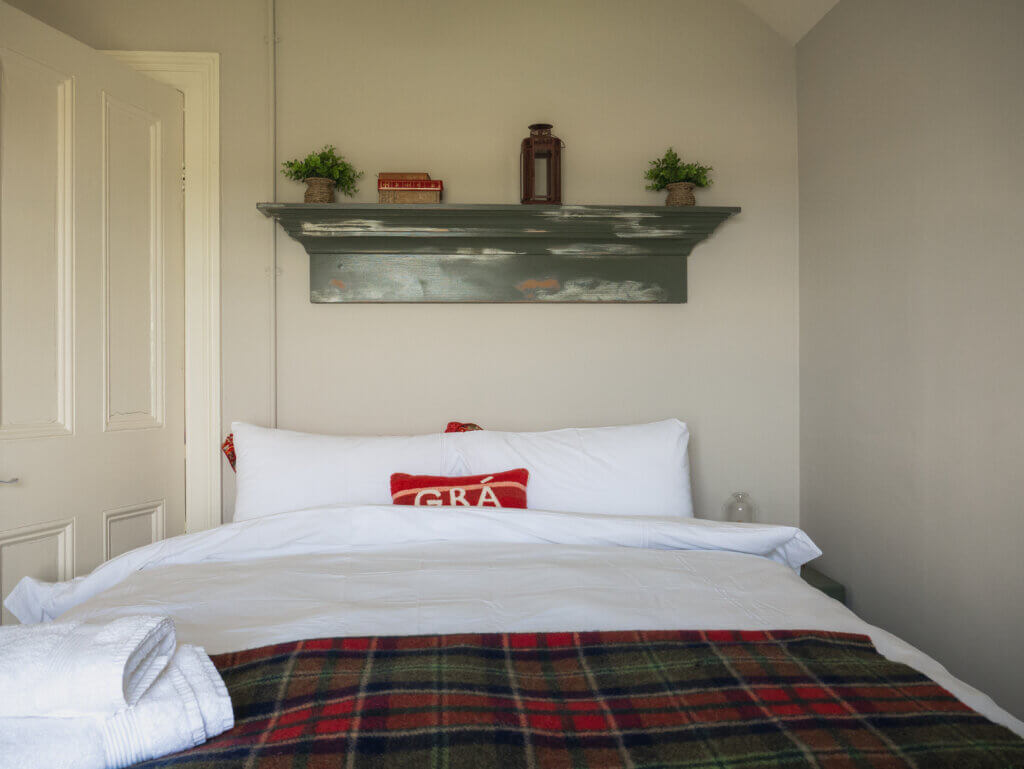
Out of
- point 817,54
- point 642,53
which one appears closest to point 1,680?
point 642,53

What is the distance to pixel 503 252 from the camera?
2623 millimetres

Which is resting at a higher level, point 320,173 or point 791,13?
point 791,13

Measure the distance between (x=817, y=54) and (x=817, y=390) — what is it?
1.23 meters

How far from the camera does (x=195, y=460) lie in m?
2.58

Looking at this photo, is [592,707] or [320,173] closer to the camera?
[592,707]

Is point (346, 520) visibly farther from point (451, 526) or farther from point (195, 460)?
point (195, 460)

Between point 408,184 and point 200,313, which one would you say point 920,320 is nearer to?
point 408,184

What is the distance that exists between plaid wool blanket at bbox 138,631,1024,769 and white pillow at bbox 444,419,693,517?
0.92 metres

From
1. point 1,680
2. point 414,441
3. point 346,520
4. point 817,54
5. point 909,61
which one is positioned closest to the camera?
point 1,680

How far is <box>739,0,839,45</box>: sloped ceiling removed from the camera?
2.49 metres

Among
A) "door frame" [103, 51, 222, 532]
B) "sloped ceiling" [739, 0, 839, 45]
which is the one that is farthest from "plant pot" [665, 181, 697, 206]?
"door frame" [103, 51, 222, 532]

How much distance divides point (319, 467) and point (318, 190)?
1.00 metres

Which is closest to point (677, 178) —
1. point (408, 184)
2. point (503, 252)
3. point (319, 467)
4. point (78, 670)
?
point (503, 252)

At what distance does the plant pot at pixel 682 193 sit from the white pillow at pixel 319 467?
124 cm
